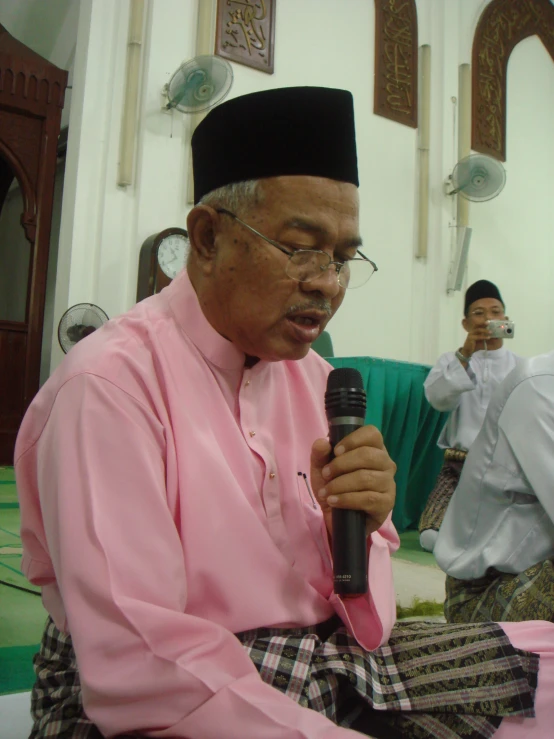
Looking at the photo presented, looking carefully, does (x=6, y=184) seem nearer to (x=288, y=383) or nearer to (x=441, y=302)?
(x=441, y=302)

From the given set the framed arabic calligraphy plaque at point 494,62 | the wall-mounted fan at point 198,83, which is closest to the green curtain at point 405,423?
the wall-mounted fan at point 198,83

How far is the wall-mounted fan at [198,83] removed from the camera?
445 centimetres

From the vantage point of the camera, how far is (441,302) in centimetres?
615

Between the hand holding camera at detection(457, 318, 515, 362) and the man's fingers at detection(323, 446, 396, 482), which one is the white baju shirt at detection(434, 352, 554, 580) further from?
the hand holding camera at detection(457, 318, 515, 362)

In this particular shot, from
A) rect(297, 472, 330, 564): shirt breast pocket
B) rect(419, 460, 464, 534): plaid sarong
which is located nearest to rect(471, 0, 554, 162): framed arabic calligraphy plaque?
rect(419, 460, 464, 534): plaid sarong

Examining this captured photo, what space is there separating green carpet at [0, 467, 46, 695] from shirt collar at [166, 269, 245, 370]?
104cm

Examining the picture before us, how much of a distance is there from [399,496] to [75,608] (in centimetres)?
351

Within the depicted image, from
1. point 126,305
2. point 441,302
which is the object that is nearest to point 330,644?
point 126,305

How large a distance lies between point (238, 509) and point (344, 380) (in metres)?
0.25

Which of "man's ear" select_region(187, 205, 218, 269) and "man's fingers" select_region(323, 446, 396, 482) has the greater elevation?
"man's ear" select_region(187, 205, 218, 269)

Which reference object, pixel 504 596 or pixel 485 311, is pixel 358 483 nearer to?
pixel 504 596

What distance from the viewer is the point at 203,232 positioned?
46.4 inches

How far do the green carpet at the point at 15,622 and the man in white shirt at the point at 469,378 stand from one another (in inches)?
83.1

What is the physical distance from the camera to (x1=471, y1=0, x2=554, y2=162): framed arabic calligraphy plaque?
256 inches
